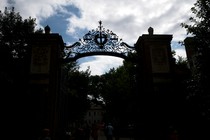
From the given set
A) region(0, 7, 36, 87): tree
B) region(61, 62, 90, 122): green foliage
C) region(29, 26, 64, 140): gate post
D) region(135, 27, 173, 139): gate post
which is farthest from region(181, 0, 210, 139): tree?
region(61, 62, 90, 122): green foliage

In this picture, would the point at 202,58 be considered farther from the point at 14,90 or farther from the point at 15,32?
the point at 15,32

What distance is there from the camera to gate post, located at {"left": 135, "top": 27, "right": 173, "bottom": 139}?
32.4 feet

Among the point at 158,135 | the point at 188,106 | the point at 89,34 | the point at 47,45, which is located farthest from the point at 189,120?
the point at 47,45

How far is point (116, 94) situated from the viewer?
34188 millimetres

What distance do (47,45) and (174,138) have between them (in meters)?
6.63

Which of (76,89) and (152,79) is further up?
(76,89)

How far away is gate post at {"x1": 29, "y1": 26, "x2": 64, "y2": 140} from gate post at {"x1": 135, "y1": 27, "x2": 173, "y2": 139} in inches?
148

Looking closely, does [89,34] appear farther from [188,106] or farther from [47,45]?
[188,106]

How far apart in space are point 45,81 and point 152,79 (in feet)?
15.3

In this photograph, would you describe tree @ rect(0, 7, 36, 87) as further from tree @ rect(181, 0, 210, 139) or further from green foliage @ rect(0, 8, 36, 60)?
tree @ rect(181, 0, 210, 139)

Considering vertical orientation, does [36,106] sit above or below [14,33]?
below

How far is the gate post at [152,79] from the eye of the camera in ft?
32.4

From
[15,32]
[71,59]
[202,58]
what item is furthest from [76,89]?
[202,58]

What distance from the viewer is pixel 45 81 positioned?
10375mm
